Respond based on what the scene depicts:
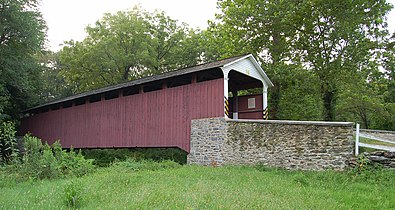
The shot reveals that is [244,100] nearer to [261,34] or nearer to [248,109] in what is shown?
[248,109]

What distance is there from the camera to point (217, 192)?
5.47m

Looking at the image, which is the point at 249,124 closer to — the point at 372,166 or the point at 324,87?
the point at 372,166

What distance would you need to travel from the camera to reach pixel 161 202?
15.5 feet

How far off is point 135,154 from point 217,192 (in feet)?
35.7

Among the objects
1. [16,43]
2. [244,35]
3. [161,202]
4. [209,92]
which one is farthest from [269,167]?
[16,43]

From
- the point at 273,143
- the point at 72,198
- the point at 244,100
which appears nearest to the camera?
the point at 72,198

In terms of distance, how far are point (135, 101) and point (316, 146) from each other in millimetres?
8806

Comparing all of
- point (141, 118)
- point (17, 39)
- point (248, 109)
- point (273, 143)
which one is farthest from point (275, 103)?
point (17, 39)

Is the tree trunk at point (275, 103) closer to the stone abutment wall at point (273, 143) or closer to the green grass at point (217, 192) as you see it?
the stone abutment wall at point (273, 143)

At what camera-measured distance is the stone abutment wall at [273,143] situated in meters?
8.35

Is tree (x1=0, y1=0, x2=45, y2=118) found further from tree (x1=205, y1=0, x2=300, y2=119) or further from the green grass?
the green grass

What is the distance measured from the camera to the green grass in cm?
473

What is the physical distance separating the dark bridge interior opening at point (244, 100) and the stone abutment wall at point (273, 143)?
9.51ft

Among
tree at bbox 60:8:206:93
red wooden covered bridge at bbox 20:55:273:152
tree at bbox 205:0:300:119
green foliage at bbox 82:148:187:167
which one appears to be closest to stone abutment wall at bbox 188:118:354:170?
red wooden covered bridge at bbox 20:55:273:152
